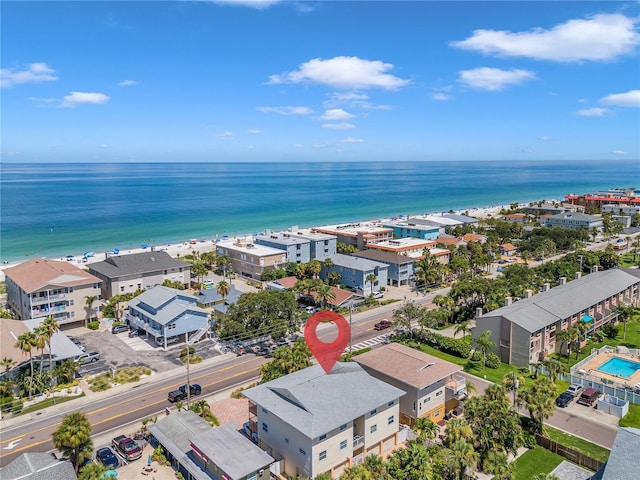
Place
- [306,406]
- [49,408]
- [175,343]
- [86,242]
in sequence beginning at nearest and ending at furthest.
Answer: [306,406], [49,408], [175,343], [86,242]

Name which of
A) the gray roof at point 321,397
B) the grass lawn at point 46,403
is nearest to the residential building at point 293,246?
the grass lawn at point 46,403

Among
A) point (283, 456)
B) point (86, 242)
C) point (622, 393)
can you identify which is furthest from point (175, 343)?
point (86, 242)

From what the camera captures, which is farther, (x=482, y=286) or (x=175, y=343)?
(x=482, y=286)

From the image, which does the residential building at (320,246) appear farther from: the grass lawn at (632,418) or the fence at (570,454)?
the fence at (570,454)

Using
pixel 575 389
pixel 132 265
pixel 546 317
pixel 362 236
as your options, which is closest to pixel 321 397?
pixel 575 389

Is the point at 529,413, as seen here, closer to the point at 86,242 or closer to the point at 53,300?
the point at 53,300

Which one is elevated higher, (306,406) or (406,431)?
(306,406)

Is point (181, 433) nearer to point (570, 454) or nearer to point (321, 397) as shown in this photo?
point (321, 397)
